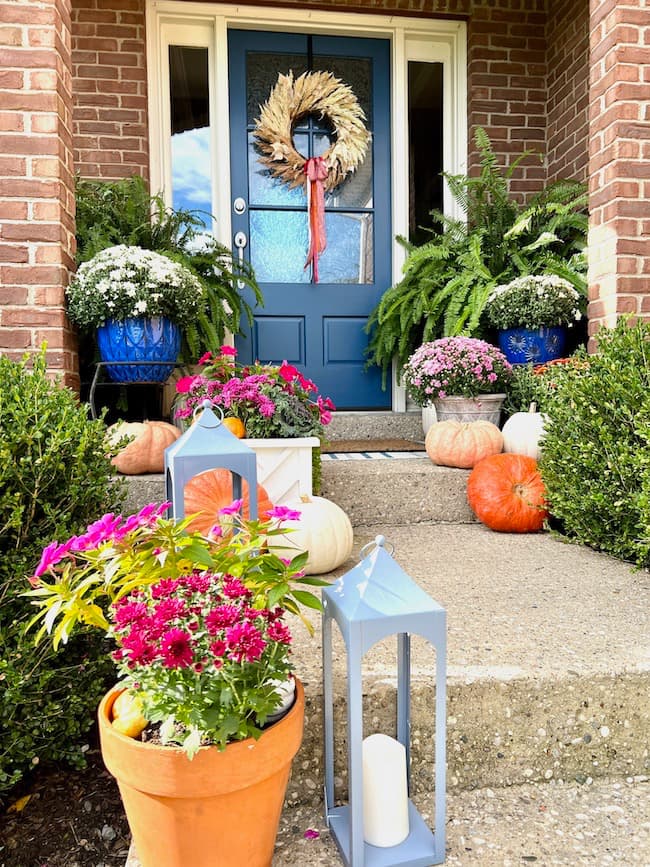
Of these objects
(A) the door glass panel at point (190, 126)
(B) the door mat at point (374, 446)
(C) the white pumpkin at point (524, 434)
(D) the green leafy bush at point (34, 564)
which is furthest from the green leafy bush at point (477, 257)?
(D) the green leafy bush at point (34, 564)

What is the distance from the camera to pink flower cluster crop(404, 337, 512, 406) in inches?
120

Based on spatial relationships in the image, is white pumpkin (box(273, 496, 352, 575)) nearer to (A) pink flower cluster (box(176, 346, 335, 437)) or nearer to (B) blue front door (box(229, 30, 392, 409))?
(A) pink flower cluster (box(176, 346, 335, 437))

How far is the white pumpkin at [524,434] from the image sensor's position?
275 centimetres

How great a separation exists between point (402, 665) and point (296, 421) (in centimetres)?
134

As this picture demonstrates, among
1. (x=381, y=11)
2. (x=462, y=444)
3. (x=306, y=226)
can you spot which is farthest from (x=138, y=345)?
(x=381, y=11)

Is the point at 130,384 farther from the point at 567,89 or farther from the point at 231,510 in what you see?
the point at 567,89

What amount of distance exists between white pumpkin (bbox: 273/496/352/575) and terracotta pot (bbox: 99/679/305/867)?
1.01m

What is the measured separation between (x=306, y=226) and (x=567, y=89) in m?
1.73

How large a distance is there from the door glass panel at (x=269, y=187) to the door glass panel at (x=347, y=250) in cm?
24

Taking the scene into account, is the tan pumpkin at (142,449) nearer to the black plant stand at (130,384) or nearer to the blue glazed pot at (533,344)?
the black plant stand at (130,384)

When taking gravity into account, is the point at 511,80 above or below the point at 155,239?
above

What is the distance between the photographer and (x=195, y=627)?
0.82 metres

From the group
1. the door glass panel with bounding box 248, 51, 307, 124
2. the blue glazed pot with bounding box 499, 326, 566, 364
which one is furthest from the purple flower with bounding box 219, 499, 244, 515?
the door glass panel with bounding box 248, 51, 307, 124

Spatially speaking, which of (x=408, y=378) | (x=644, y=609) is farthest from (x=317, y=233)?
(x=644, y=609)
